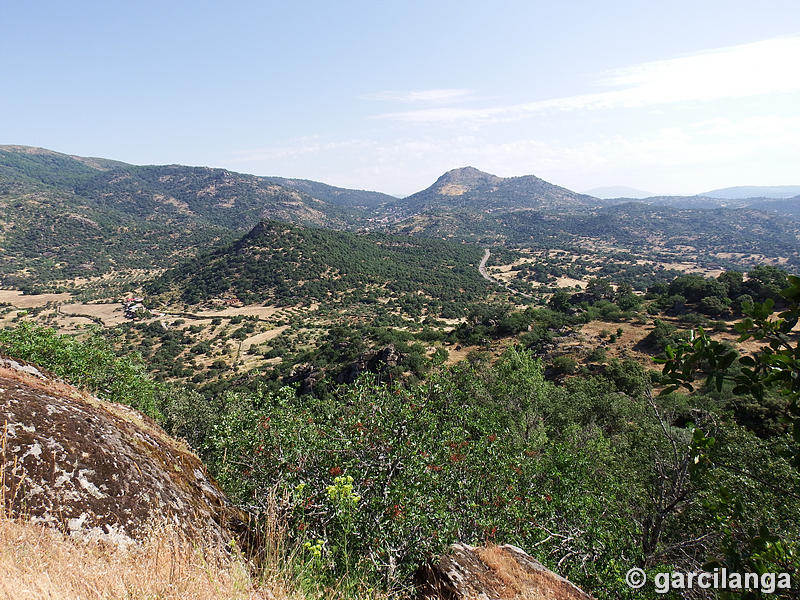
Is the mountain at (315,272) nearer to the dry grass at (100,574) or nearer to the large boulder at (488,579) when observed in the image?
the large boulder at (488,579)

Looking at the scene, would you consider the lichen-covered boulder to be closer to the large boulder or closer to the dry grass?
the dry grass

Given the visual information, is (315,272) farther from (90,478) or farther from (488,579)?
(488,579)

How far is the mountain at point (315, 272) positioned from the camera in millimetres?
117500

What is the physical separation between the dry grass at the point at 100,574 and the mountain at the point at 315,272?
4194 inches

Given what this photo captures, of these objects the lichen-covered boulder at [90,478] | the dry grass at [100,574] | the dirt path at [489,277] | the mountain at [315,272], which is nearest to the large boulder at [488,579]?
the dry grass at [100,574]

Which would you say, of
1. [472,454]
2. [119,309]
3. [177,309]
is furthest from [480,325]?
[119,309]

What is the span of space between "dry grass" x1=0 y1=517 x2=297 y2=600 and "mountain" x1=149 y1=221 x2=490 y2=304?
350ft

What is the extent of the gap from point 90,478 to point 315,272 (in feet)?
406

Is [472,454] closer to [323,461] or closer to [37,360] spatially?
[323,461]

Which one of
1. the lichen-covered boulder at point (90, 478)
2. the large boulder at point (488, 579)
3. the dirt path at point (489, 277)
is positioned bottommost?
the dirt path at point (489, 277)

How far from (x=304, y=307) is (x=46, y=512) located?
106736 mm

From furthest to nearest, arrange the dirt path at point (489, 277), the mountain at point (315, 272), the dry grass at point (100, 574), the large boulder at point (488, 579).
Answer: the mountain at point (315, 272) → the dirt path at point (489, 277) → the large boulder at point (488, 579) → the dry grass at point (100, 574)

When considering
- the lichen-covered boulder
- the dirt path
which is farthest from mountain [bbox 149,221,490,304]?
the lichen-covered boulder

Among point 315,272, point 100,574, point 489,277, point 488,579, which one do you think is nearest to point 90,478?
point 100,574
